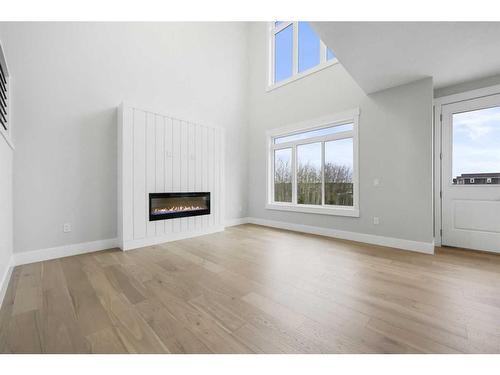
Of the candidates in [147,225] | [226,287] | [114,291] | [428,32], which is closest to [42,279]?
[114,291]

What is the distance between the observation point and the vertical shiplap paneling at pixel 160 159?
3389 millimetres

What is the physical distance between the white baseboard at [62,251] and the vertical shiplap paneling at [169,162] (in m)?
0.79

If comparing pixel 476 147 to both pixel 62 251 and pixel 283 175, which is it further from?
pixel 62 251

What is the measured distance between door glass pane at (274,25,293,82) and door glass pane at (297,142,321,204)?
5.78 feet

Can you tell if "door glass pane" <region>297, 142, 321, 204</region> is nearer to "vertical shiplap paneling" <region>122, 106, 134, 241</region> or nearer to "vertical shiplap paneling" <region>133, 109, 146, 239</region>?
"vertical shiplap paneling" <region>133, 109, 146, 239</region>

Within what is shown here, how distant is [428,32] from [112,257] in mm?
4247

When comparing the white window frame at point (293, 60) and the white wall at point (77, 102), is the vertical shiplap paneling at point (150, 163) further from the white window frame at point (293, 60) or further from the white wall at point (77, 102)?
the white window frame at point (293, 60)

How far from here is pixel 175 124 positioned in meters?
3.58

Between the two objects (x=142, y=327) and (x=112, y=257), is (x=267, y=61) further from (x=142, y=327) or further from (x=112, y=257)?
(x=142, y=327)

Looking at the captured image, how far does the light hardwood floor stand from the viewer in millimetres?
1211

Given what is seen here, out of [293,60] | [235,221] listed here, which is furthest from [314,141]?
[235,221]

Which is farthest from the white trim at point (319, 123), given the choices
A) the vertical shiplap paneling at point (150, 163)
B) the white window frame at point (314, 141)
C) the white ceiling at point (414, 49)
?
the vertical shiplap paneling at point (150, 163)

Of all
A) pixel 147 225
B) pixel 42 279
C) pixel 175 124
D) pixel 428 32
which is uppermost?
pixel 428 32
